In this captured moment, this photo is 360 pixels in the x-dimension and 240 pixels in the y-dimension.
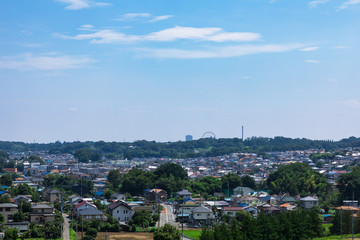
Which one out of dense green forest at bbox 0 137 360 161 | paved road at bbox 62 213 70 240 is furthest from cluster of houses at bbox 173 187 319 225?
dense green forest at bbox 0 137 360 161

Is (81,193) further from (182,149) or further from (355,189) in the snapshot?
(182,149)

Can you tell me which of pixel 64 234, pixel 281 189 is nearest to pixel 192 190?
pixel 281 189

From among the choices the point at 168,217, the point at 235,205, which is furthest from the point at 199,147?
the point at 168,217

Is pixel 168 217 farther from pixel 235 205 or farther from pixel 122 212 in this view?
pixel 235 205

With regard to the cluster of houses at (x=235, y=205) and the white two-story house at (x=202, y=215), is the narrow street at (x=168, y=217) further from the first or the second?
the white two-story house at (x=202, y=215)

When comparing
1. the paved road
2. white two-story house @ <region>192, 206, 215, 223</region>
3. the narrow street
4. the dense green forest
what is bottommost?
the paved road

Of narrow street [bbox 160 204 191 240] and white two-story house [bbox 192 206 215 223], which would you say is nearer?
narrow street [bbox 160 204 191 240]

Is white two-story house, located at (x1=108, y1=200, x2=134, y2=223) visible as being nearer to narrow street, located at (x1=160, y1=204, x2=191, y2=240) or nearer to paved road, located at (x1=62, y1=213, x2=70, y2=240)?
narrow street, located at (x1=160, y1=204, x2=191, y2=240)

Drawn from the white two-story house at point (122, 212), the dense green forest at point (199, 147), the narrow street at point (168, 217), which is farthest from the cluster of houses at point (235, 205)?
the dense green forest at point (199, 147)

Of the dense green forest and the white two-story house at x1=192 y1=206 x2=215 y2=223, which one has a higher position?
the dense green forest
